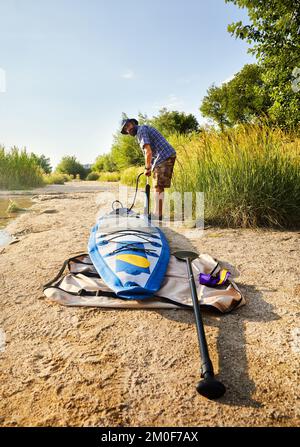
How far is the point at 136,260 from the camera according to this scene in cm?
Result: 215

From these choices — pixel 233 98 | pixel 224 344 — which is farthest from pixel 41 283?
pixel 233 98

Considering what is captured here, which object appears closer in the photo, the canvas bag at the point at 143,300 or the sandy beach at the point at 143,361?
the sandy beach at the point at 143,361

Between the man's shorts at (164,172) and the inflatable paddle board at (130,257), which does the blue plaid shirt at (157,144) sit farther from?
the inflatable paddle board at (130,257)

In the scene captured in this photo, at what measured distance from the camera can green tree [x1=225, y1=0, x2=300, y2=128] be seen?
5334 mm

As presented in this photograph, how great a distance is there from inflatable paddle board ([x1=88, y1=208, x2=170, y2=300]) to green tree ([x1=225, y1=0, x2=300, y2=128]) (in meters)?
4.23

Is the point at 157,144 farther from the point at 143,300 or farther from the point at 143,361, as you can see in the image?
the point at 143,361

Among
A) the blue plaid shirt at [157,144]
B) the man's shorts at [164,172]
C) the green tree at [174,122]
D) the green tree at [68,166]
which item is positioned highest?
the green tree at [174,122]

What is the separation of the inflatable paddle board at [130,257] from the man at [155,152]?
4.83 feet

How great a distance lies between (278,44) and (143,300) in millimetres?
6214

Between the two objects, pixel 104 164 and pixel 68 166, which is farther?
pixel 68 166

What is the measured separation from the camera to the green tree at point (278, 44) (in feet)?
17.5

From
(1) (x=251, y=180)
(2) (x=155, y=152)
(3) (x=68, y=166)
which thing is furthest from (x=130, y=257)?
(3) (x=68, y=166)

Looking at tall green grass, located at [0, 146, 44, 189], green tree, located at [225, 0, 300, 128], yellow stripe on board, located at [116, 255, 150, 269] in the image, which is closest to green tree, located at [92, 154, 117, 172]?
tall green grass, located at [0, 146, 44, 189]

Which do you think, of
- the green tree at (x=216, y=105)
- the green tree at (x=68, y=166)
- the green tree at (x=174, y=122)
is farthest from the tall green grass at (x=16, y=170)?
the green tree at (x=68, y=166)
